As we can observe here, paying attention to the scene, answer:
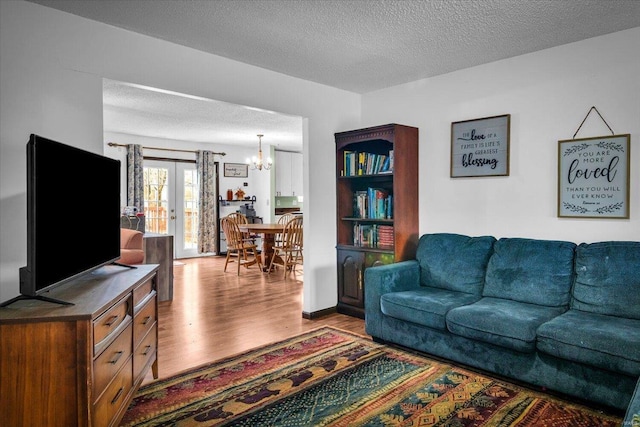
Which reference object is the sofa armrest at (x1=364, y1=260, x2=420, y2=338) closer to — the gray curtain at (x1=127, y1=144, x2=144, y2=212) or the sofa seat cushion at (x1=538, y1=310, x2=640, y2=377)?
the sofa seat cushion at (x1=538, y1=310, x2=640, y2=377)

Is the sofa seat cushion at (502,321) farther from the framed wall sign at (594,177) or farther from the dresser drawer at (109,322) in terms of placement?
the dresser drawer at (109,322)

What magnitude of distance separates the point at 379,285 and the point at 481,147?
5.02ft

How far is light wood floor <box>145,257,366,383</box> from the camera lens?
335 centimetres

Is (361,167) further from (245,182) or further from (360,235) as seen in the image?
(245,182)

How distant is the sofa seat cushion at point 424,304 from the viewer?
3.02 meters

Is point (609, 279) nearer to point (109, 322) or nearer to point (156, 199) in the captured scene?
point (109, 322)

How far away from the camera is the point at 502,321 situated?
266cm

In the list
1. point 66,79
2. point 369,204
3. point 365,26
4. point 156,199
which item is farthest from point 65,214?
point 156,199

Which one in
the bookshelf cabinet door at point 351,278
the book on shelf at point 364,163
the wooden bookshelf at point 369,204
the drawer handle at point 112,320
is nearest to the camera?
the drawer handle at point 112,320

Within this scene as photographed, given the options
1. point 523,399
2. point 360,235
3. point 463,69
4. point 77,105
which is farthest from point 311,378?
point 463,69

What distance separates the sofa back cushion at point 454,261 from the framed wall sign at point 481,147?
61cm

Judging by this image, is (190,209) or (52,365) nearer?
(52,365)

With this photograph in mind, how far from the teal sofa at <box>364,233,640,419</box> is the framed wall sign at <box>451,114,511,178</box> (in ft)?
2.04

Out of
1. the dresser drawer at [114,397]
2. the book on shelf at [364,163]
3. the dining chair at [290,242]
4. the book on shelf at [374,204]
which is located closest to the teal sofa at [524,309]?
the book on shelf at [374,204]
